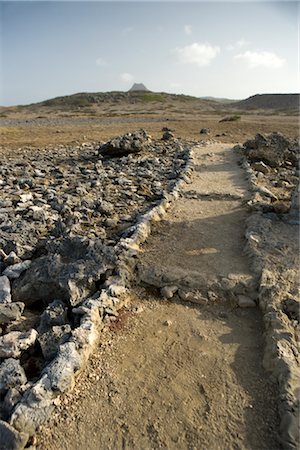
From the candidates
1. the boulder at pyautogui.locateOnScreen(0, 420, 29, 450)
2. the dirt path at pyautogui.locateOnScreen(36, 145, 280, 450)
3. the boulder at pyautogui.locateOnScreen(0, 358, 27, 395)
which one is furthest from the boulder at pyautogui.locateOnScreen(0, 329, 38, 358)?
the boulder at pyautogui.locateOnScreen(0, 420, 29, 450)

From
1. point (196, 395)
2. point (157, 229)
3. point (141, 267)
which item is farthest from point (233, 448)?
point (157, 229)

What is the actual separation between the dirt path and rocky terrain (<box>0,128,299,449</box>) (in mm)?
220

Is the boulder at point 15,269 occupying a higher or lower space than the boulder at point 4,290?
higher

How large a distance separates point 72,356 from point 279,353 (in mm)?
2744

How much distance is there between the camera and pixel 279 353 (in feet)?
17.5

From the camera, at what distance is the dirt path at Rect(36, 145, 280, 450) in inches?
172

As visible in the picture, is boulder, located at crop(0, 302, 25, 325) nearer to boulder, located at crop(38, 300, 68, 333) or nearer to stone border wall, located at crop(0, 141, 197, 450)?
boulder, located at crop(38, 300, 68, 333)

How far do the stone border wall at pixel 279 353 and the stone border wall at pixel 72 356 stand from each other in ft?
7.56

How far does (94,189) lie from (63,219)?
3285 millimetres

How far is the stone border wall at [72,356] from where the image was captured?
434 cm

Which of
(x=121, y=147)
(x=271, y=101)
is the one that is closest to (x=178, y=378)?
(x=121, y=147)

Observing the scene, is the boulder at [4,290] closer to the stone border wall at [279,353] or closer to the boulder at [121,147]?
the stone border wall at [279,353]

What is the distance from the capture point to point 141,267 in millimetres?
7477

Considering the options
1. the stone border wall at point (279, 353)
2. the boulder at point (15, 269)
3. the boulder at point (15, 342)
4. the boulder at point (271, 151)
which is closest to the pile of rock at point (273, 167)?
the boulder at point (271, 151)
